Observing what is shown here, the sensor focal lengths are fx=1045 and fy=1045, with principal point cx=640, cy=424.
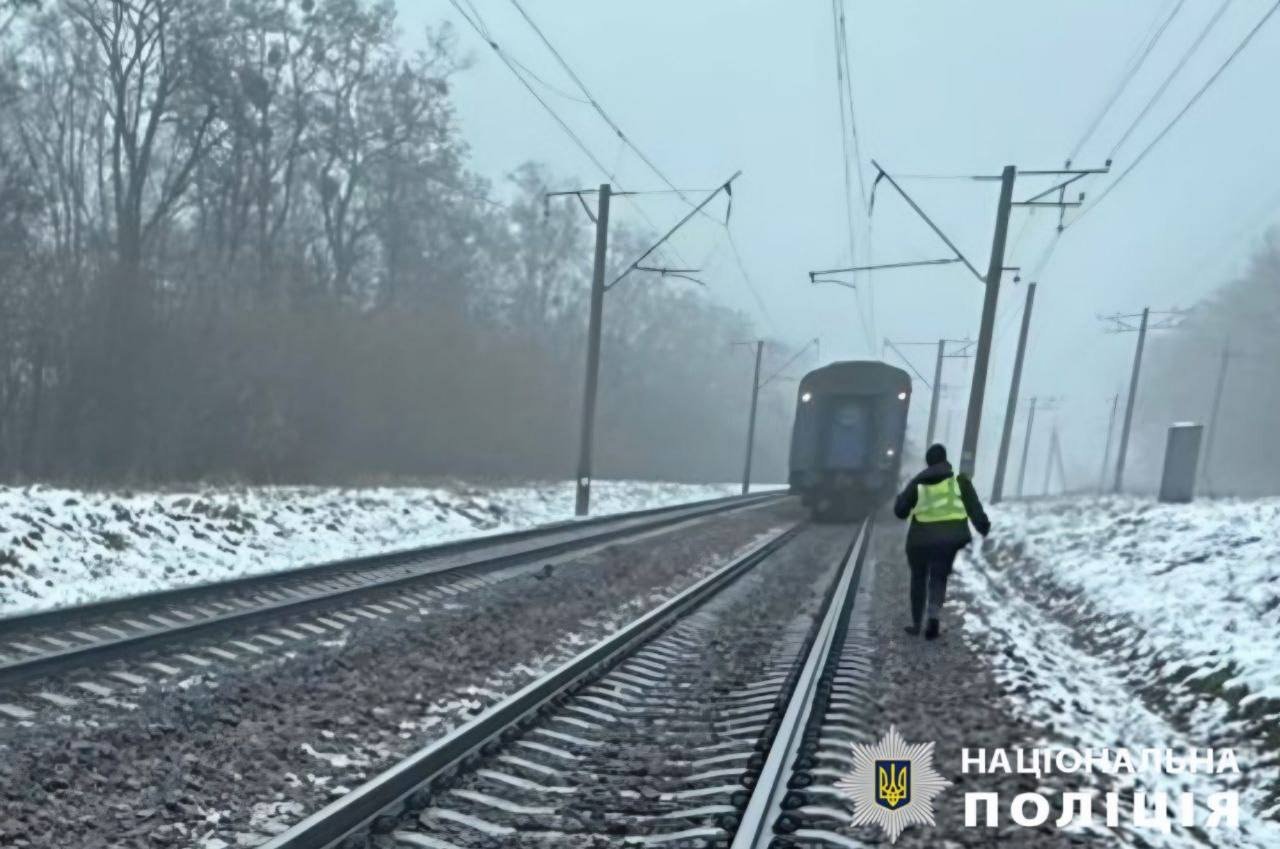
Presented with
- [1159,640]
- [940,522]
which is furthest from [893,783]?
[1159,640]

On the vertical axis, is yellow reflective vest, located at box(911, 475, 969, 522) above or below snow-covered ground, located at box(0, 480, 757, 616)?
above

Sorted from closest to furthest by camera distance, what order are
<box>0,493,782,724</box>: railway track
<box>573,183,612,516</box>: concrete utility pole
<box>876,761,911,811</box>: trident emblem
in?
<box>876,761,911,811</box>: trident emblem → <box>0,493,782,724</box>: railway track → <box>573,183,612,516</box>: concrete utility pole

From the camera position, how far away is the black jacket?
31.6 ft

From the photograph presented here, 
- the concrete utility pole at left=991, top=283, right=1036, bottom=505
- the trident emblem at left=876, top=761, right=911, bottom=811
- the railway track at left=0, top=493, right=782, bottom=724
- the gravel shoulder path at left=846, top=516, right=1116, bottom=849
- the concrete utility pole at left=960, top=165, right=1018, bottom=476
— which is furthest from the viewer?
the concrete utility pole at left=991, top=283, right=1036, bottom=505

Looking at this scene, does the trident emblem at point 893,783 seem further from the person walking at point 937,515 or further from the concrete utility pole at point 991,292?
the concrete utility pole at point 991,292

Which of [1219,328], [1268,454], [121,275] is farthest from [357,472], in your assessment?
[1219,328]

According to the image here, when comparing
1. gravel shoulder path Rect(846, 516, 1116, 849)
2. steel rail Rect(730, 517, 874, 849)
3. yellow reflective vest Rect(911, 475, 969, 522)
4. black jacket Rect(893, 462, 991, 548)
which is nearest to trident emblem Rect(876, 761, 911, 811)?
gravel shoulder path Rect(846, 516, 1116, 849)

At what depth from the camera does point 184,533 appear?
13.1 meters

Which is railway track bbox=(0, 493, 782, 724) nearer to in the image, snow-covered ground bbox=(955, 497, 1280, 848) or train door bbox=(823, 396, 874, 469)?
snow-covered ground bbox=(955, 497, 1280, 848)

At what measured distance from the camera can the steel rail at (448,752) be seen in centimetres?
420

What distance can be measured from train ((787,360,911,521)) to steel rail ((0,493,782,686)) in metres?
10.5

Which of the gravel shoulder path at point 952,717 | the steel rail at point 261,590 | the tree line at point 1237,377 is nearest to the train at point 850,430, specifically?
the steel rail at point 261,590

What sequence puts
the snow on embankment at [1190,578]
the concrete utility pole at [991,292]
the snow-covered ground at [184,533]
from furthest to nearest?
1. the concrete utility pole at [991,292]
2. the snow-covered ground at [184,533]
3. the snow on embankment at [1190,578]

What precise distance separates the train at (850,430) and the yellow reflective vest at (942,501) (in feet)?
58.9
